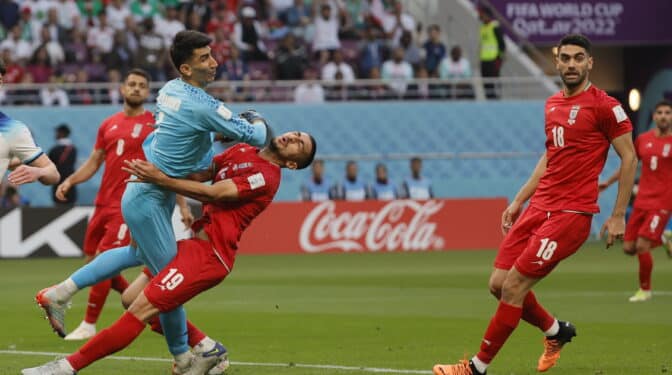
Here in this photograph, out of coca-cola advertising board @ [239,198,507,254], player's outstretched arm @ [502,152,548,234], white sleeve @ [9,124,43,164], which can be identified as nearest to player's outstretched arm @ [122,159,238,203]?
white sleeve @ [9,124,43,164]

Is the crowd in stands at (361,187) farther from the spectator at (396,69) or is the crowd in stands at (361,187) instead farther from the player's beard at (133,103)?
the player's beard at (133,103)

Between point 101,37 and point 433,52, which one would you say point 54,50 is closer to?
point 101,37

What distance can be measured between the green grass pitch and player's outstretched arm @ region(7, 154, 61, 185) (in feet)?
4.61

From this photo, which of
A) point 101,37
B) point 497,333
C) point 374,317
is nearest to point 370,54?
point 101,37

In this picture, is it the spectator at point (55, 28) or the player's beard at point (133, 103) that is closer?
the player's beard at point (133, 103)

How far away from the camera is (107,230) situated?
13.5 metres

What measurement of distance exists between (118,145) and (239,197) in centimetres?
458

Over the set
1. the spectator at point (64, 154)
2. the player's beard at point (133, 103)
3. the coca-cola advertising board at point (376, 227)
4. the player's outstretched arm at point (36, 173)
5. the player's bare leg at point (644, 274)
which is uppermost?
the player's beard at point (133, 103)

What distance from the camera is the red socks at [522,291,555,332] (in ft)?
34.7

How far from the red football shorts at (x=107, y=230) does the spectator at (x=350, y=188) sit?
47.2ft

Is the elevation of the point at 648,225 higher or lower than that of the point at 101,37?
lower

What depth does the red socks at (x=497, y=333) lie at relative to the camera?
31.4 ft

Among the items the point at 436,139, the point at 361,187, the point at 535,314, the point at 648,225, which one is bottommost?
the point at 361,187

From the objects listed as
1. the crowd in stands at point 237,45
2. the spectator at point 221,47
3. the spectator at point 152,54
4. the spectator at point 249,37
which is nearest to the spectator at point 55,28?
the crowd in stands at point 237,45
